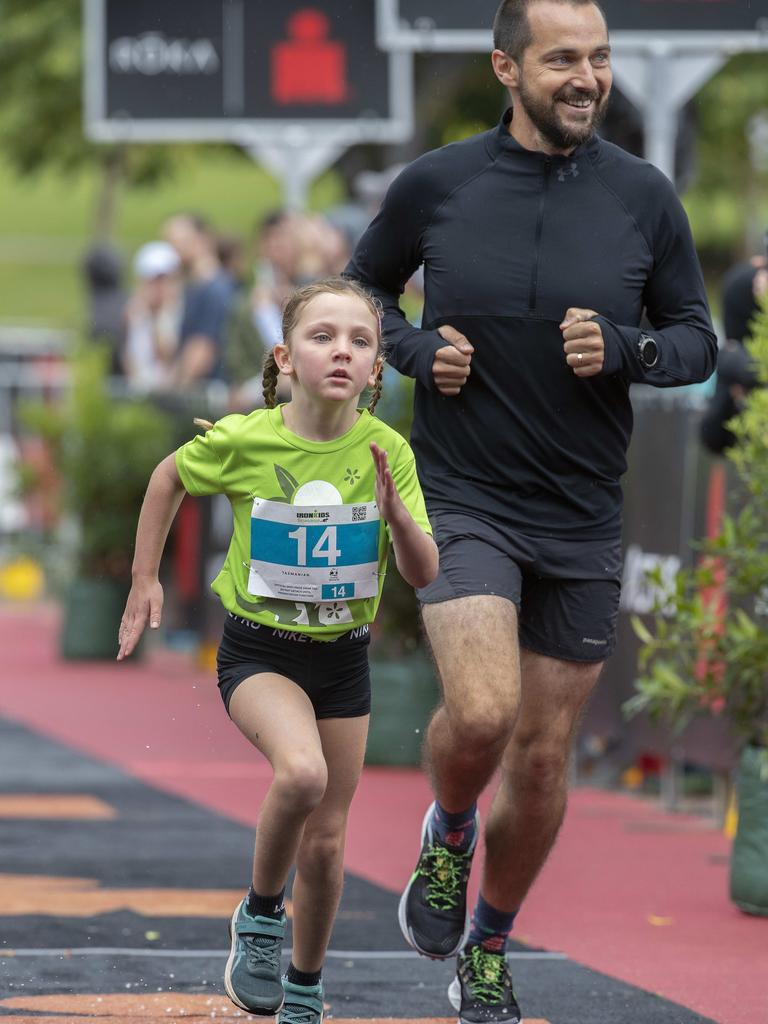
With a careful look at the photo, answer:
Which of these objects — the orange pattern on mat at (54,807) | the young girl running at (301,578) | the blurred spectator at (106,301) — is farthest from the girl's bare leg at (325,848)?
the blurred spectator at (106,301)

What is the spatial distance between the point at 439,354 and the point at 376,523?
25.3 inches

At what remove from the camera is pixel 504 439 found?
583cm

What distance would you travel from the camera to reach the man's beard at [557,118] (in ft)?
19.0

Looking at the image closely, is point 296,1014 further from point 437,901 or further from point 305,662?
point 305,662

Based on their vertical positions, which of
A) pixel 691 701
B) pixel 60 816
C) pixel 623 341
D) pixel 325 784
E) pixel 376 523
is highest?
pixel 623 341

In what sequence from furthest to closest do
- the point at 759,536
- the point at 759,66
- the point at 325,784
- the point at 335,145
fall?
the point at 759,66 < the point at 335,145 < the point at 759,536 < the point at 325,784

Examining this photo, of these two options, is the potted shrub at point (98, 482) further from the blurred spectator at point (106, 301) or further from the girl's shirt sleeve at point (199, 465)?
the girl's shirt sleeve at point (199, 465)

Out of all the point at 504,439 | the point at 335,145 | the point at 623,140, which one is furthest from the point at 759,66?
the point at 504,439

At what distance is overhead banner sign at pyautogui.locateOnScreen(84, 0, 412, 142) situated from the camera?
15.4 metres

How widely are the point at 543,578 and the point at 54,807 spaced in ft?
14.6

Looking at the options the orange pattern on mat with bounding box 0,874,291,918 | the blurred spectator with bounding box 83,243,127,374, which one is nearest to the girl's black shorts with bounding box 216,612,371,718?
the orange pattern on mat with bounding box 0,874,291,918

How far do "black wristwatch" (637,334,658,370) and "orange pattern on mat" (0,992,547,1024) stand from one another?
168 centimetres

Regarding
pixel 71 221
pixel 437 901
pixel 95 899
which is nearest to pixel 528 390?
pixel 437 901

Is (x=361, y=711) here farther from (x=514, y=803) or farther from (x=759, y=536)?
(x=759, y=536)
